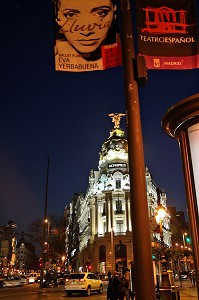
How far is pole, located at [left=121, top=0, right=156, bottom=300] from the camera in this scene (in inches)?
194

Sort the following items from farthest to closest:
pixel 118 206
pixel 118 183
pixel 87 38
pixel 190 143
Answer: pixel 118 183 < pixel 118 206 < pixel 190 143 < pixel 87 38

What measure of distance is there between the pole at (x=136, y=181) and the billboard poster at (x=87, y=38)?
692 mm

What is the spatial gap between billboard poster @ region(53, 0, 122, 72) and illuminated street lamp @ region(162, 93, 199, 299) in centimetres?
165

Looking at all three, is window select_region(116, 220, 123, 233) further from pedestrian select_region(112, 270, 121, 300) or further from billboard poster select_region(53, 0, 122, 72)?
billboard poster select_region(53, 0, 122, 72)

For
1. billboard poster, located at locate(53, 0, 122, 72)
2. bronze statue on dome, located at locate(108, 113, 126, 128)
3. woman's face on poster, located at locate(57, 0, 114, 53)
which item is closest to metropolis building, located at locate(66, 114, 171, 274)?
bronze statue on dome, located at locate(108, 113, 126, 128)

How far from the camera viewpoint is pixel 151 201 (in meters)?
90.6

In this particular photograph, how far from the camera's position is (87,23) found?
7238mm

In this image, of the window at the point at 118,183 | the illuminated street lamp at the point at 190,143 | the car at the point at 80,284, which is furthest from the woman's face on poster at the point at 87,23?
the window at the point at 118,183

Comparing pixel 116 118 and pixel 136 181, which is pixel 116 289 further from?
pixel 116 118

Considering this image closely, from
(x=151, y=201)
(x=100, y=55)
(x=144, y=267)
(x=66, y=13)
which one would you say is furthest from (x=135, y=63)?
(x=151, y=201)

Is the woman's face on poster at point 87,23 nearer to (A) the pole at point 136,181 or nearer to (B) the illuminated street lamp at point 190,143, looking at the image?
(A) the pole at point 136,181

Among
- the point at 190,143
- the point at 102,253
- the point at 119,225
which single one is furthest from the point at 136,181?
the point at 102,253

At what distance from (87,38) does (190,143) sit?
10.1 ft

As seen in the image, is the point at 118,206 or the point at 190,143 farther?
the point at 118,206
